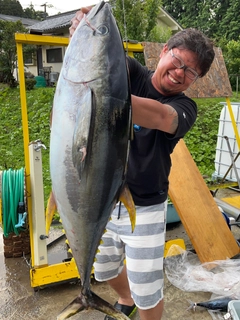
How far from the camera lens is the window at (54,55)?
19.3m

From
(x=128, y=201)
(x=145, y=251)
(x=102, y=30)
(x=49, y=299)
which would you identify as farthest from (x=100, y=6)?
(x=49, y=299)

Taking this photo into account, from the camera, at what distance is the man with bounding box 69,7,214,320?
203 cm

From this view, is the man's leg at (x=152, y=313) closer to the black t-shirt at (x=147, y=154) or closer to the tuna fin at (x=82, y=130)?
A: the black t-shirt at (x=147, y=154)

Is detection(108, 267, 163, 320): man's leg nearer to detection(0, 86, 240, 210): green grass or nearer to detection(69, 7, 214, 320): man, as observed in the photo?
detection(69, 7, 214, 320): man

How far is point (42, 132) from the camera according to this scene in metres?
9.30

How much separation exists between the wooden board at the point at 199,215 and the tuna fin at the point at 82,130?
8.51 feet

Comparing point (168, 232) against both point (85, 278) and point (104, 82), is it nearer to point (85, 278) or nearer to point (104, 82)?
point (85, 278)

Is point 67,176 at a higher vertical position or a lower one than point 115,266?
higher

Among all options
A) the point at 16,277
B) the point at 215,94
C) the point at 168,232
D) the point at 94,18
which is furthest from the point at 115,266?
the point at 215,94

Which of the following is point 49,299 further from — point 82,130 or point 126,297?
point 82,130

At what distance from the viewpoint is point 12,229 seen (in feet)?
11.2

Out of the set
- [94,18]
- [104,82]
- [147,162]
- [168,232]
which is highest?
[94,18]

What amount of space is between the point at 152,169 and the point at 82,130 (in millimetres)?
937

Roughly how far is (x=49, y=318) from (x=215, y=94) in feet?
10.2
